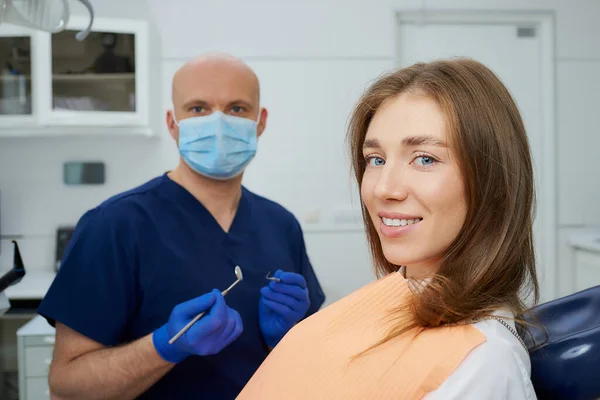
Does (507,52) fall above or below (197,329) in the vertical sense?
above

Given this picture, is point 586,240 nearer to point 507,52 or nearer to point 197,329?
point 507,52

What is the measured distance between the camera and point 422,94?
0.83m

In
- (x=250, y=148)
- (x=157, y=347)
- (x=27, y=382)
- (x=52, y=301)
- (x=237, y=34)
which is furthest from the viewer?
(x=237, y=34)

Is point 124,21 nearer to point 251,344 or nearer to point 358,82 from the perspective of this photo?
point 358,82

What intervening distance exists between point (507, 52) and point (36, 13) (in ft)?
8.74

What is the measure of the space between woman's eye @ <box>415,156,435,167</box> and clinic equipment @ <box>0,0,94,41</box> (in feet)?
2.71

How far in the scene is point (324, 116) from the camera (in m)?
3.14

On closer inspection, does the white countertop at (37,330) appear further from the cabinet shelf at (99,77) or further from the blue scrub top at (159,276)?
the cabinet shelf at (99,77)

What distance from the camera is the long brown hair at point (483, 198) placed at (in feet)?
2.56

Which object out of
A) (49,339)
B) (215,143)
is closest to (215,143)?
(215,143)

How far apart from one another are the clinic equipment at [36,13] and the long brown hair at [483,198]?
0.79 metres

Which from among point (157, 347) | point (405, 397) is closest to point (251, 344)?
point (157, 347)

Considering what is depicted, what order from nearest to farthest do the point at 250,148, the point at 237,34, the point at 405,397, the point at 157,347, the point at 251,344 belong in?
1. the point at 405,397
2. the point at 157,347
3. the point at 251,344
4. the point at 250,148
5. the point at 237,34

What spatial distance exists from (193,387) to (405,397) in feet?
2.67
